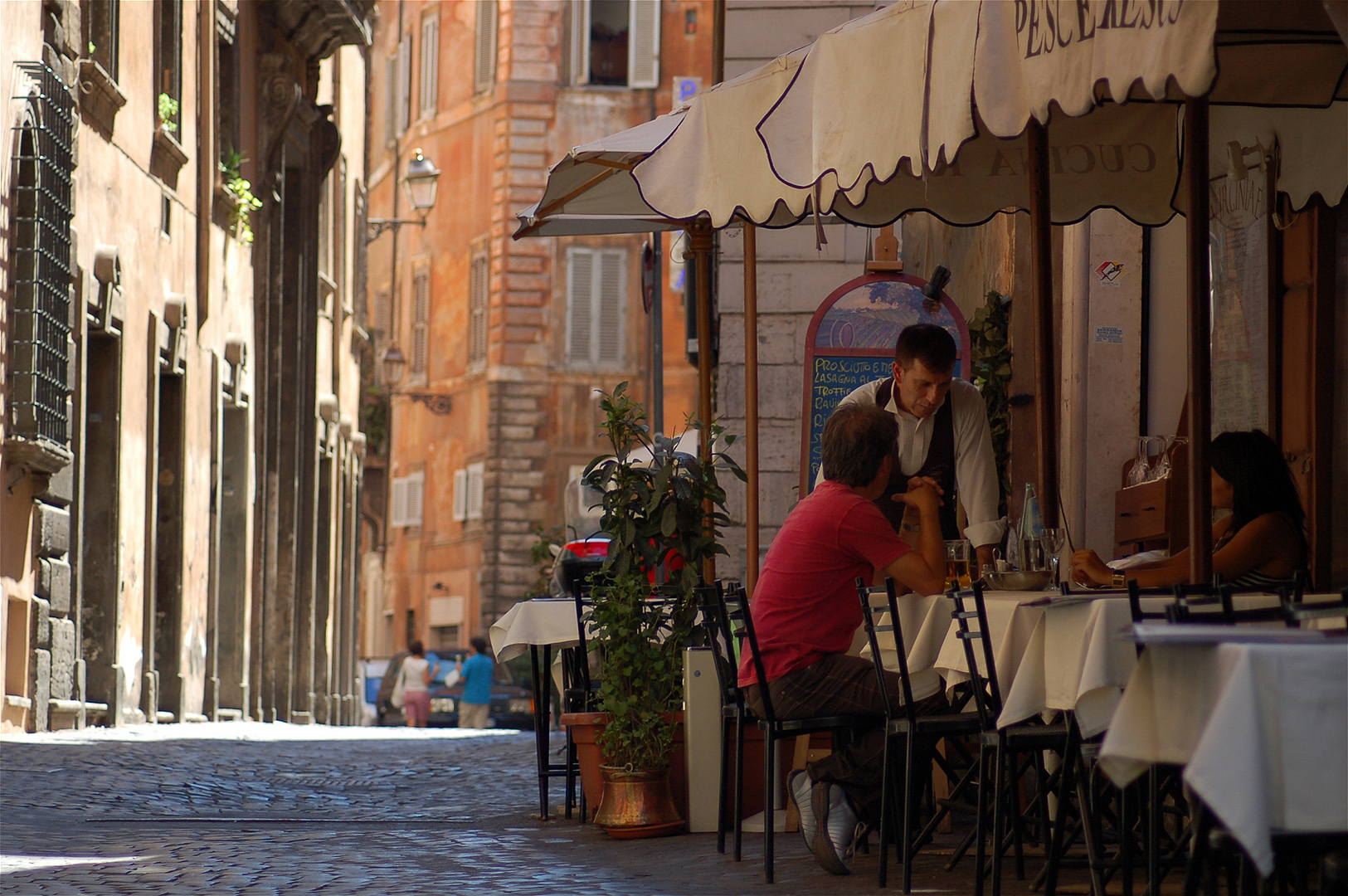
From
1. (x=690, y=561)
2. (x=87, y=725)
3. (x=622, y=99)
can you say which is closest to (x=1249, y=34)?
(x=690, y=561)

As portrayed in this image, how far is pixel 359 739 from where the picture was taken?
1566 cm

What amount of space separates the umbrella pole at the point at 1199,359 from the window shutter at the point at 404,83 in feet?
117

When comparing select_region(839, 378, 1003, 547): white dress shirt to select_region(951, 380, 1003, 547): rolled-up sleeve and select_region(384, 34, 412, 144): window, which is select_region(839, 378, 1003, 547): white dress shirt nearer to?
select_region(951, 380, 1003, 547): rolled-up sleeve

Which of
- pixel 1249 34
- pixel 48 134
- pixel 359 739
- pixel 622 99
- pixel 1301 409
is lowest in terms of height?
pixel 359 739

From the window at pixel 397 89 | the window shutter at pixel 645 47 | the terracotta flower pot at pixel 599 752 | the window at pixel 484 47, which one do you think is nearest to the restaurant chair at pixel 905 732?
the terracotta flower pot at pixel 599 752

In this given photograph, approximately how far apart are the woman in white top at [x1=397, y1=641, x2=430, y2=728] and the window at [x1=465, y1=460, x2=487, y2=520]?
34.0 ft

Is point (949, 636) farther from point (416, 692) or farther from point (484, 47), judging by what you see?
point (484, 47)

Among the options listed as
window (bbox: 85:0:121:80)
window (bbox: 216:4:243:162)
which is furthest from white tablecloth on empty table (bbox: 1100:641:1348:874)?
window (bbox: 216:4:243:162)

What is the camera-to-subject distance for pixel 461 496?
121 feet

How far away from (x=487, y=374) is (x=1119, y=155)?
94.8ft

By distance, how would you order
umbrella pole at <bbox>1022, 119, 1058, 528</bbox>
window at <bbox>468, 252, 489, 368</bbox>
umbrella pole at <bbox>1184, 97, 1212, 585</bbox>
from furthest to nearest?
window at <bbox>468, 252, 489, 368</bbox> < umbrella pole at <bbox>1022, 119, 1058, 528</bbox> < umbrella pole at <bbox>1184, 97, 1212, 585</bbox>

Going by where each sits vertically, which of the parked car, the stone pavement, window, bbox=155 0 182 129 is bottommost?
the parked car

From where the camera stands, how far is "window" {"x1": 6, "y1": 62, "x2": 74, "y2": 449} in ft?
40.7

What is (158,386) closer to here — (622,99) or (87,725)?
(87,725)
